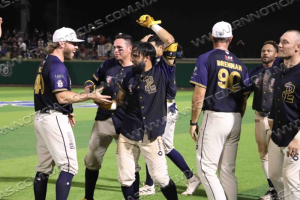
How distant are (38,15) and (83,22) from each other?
549 centimetres

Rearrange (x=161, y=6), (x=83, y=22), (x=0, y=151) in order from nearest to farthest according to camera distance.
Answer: (x=0, y=151), (x=161, y=6), (x=83, y=22)

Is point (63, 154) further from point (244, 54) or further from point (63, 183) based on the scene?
point (244, 54)

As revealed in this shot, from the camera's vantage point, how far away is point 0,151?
35.0 ft

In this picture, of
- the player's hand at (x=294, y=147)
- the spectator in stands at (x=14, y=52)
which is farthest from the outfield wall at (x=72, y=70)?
the player's hand at (x=294, y=147)

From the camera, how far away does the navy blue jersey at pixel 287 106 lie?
5305mm

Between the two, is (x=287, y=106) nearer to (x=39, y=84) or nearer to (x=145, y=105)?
(x=145, y=105)

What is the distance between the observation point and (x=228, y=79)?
602cm

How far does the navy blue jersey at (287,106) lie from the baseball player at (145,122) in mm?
1382

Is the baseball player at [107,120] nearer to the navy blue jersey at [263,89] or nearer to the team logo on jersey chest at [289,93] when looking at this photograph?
the navy blue jersey at [263,89]

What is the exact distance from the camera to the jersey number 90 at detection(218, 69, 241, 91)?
598cm

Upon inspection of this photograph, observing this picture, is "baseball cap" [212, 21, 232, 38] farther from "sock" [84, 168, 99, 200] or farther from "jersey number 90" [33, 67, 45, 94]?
"sock" [84, 168, 99, 200]

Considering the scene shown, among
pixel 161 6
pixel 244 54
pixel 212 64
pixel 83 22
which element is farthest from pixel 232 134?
pixel 83 22

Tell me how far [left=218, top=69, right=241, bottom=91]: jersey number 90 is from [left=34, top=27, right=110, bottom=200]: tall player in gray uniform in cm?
145

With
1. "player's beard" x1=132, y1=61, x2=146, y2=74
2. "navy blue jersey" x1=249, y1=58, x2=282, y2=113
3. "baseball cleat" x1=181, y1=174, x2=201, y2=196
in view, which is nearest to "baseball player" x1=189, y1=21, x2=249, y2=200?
"player's beard" x1=132, y1=61, x2=146, y2=74
